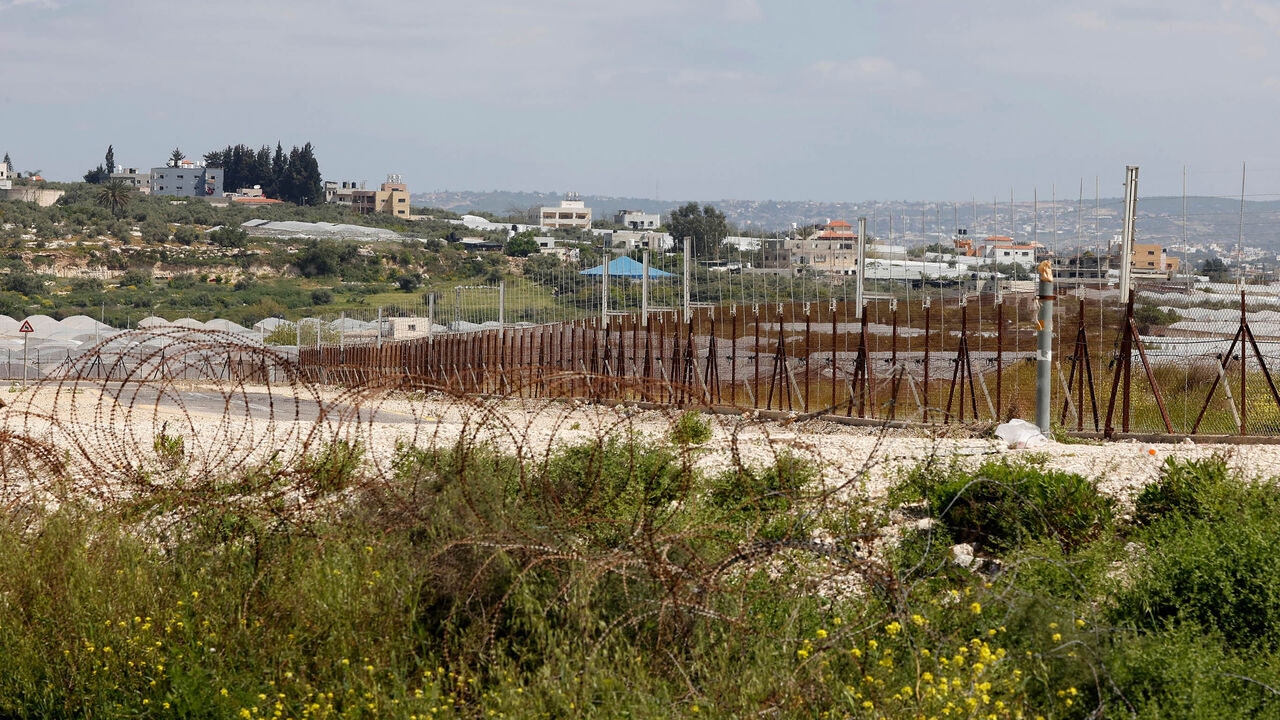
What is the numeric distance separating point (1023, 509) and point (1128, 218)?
12.6m

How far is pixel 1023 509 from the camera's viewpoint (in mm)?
9711

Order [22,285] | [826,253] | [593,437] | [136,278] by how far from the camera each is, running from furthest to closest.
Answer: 1. [136,278]
2. [22,285]
3. [826,253]
4. [593,437]

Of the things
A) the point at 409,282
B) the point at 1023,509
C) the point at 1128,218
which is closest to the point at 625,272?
the point at 1128,218

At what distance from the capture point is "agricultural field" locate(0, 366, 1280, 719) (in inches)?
244

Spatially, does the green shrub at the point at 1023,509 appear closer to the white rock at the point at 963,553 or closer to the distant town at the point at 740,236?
the white rock at the point at 963,553

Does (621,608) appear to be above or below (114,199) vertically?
below

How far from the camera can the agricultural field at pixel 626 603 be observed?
619 centimetres

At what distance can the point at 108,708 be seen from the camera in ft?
22.6

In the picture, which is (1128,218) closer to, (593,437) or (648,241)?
(593,437)

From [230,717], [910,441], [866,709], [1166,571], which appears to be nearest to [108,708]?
[230,717]

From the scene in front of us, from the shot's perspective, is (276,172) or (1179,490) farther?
(276,172)

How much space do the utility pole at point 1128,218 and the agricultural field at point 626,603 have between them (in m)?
11.1

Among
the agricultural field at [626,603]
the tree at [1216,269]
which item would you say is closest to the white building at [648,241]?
the tree at [1216,269]

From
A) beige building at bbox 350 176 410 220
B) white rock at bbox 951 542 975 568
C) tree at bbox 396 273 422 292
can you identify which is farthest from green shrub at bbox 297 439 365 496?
beige building at bbox 350 176 410 220
